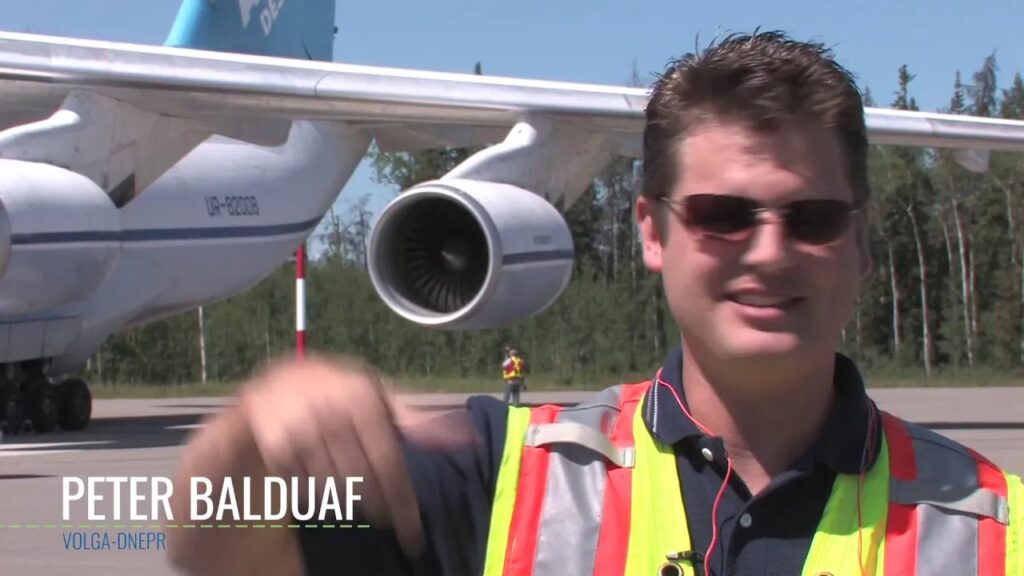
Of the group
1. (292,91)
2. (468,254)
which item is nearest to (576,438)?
(468,254)

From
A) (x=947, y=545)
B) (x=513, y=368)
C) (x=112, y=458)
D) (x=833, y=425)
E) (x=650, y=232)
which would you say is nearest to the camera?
(x=947, y=545)

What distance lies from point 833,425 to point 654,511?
8.0 inches

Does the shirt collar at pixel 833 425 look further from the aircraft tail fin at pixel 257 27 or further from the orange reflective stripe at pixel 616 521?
the aircraft tail fin at pixel 257 27

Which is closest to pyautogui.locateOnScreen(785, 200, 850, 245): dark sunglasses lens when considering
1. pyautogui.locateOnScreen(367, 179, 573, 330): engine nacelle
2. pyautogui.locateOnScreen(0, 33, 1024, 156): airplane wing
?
pyautogui.locateOnScreen(367, 179, 573, 330): engine nacelle

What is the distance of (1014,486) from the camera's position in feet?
4.67

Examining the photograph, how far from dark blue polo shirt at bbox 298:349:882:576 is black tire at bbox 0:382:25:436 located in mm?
10678

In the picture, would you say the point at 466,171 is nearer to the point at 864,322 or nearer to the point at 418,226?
Answer: the point at 418,226

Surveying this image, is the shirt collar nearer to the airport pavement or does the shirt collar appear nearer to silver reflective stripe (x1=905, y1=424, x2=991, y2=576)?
silver reflective stripe (x1=905, y1=424, x2=991, y2=576)

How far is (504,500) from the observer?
139 cm

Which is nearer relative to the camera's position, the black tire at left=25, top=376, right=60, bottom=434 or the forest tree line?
the black tire at left=25, top=376, right=60, bottom=434

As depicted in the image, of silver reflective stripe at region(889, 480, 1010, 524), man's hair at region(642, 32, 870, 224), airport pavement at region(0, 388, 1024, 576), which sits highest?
man's hair at region(642, 32, 870, 224)

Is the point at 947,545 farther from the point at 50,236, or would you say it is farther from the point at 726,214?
the point at 50,236

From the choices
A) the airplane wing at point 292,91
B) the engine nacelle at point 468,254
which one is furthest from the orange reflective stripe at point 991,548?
the airplane wing at point 292,91

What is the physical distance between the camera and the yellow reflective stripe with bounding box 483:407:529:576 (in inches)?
53.8
